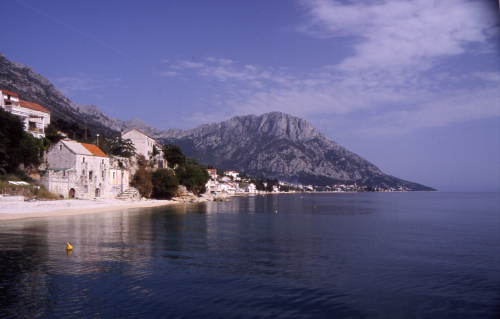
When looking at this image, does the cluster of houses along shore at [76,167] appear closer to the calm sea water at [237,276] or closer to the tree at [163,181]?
the tree at [163,181]

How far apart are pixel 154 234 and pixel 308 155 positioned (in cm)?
17629

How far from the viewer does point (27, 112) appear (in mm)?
51000

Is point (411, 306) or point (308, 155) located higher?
point (308, 155)

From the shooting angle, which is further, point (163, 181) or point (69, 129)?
point (69, 129)

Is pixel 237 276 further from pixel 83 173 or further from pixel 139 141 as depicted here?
pixel 139 141

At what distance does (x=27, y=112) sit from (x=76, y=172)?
1400 centimetres

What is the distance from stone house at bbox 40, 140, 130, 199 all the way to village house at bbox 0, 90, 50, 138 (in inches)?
260

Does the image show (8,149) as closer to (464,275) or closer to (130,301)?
(130,301)

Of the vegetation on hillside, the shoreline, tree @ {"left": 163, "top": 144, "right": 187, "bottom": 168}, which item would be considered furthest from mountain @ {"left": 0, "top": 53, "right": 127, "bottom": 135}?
the shoreline

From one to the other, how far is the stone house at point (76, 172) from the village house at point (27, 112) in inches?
260

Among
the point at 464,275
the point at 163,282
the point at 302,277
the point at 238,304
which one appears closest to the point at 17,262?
the point at 163,282

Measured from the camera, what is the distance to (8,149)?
3856 centimetres

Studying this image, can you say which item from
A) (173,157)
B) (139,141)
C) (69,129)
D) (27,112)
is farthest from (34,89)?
(27,112)

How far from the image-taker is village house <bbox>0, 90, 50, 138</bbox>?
1939 inches
